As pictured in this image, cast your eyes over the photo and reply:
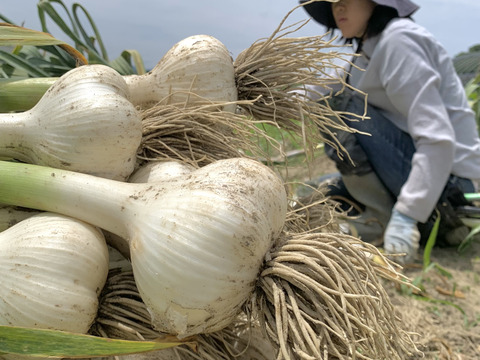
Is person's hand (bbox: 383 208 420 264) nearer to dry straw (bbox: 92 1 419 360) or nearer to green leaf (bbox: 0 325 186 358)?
dry straw (bbox: 92 1 419 360)

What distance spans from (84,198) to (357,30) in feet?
5.79

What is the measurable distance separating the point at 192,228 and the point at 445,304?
1.20m

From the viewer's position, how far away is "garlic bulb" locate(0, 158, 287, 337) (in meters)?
0.53

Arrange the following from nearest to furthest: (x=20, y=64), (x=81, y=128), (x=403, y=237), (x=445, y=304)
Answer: (x=81, y=128)
(x=20, y=64)
(x=445, y=304)
(x=403, y=237)

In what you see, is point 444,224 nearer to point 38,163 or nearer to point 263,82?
point 263,82

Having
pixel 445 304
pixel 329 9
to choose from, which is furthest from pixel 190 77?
pixel 329 9

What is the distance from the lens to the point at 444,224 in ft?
6.24

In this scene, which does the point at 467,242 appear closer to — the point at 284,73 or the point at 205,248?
the point at 284,73

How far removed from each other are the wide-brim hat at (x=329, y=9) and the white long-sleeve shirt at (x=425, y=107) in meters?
0.06

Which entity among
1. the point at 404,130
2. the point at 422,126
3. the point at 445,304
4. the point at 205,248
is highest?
the point at 205,248

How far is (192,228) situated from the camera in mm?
539

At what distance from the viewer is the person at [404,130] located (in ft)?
5.80

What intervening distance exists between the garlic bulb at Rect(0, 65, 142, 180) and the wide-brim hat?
1507 mm

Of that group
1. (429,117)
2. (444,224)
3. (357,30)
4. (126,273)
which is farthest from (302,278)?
(357,30)
